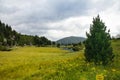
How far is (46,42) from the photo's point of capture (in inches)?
7175

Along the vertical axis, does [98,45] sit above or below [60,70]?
above

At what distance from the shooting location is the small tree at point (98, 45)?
2334cm

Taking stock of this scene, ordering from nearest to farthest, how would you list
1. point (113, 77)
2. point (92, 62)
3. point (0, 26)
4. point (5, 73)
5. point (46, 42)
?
1. point (113, 77)
2. point (92, 62)
3. point (5, 73)
4. point (0, 26)
5. point (46, 42)

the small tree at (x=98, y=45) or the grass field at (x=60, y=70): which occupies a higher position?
the small tree at (x=98, y=45)

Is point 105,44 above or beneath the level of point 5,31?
beneath

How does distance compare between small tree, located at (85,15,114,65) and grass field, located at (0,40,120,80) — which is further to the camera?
small tree, located at (85,15,114,65)

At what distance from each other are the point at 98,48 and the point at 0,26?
421ft

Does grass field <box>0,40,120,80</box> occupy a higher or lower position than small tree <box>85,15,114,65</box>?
lower

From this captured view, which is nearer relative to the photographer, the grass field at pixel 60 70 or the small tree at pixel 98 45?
the grass field at pixel 60 70

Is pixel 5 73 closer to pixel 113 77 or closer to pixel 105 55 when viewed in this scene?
pixel 105 55

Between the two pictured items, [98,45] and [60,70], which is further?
[98,45]

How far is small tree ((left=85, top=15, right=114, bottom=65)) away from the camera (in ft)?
76.6

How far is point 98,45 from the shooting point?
77.8 ft

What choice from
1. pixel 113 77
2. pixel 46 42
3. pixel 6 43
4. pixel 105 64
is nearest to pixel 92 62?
pixel 105 64
